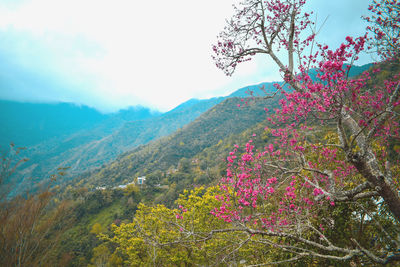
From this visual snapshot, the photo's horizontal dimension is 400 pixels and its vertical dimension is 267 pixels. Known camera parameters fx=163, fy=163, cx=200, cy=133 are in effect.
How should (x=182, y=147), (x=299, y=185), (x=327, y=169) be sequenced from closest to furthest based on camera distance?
(x=327, y=169) → (x=299, y=185) → (x=182, y=147)

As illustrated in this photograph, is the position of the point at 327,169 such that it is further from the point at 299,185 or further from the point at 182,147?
the point at 182,147

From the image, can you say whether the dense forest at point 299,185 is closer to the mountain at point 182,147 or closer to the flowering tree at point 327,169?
the flowering tree at point 327,169

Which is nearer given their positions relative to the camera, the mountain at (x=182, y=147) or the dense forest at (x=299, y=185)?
the dense forest at (x=299, y=185)

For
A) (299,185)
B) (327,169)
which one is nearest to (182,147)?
(299,185)

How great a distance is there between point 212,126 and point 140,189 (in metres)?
76.7

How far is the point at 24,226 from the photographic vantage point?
550 centimetres

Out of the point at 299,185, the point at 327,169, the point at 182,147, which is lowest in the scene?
the point at 182,147

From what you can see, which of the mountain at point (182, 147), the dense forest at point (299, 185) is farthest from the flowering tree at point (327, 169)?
the mountain at point (182, 147)

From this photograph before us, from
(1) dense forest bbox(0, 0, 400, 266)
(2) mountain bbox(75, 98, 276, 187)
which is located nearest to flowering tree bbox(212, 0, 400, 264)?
(1) dense forest bbox(0, 0, 400, 266)

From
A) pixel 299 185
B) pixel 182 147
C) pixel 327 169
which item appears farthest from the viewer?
pixel 182 147

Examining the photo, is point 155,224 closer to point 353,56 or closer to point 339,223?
point 339,223

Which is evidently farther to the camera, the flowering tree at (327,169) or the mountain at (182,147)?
the mountain at (182,147)

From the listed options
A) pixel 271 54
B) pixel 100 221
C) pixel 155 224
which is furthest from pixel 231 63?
pixel 100 221

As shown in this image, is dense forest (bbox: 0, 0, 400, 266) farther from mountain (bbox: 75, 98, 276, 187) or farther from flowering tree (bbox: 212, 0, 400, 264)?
mountain (bbox: 75, 98, 276, 187)
